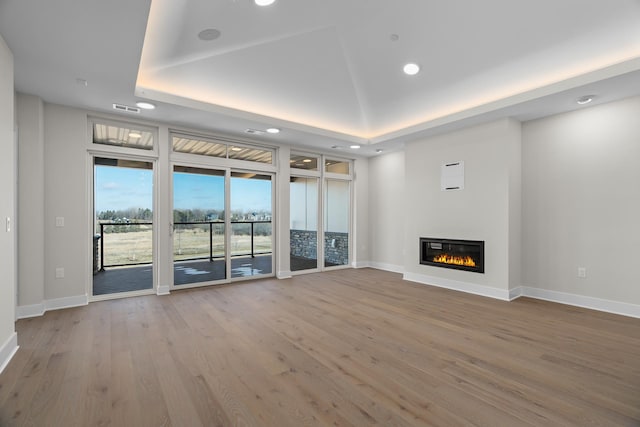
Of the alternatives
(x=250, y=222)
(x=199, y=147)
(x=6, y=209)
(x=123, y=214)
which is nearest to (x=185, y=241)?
(x=123, y=214)

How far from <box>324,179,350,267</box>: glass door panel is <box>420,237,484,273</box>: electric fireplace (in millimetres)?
2013

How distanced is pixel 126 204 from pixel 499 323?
5245 mm

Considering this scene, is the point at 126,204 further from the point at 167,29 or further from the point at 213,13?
the point at 213,13

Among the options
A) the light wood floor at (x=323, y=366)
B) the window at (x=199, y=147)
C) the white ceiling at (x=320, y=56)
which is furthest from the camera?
the window at (x=199, y=147)

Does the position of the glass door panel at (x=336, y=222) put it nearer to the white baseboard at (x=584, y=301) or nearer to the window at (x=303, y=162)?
the window at (x=303, y=162)

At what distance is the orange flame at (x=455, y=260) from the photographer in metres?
4.94

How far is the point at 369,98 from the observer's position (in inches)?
A: 203

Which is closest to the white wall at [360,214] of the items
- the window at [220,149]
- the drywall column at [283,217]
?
the drywall column at [283,217]

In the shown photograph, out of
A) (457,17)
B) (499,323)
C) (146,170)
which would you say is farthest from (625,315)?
(146,170)

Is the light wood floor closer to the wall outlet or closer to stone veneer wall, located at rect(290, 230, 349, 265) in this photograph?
the wall outlet

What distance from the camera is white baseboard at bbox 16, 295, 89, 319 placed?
367cm

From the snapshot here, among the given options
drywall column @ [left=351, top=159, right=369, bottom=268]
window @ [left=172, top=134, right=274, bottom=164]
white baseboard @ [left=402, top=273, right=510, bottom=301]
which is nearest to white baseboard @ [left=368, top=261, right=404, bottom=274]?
drywall column @ [left=351, top=159, right=369, bottom=268]

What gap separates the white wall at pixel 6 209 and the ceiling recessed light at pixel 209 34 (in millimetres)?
1609

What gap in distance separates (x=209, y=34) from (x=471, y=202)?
4258 mm
